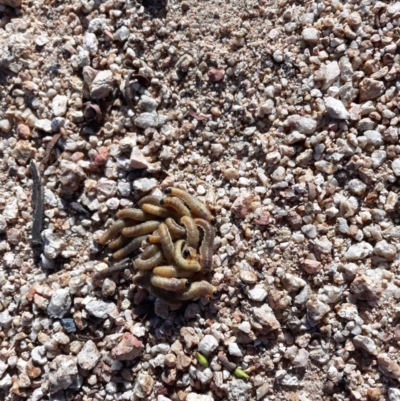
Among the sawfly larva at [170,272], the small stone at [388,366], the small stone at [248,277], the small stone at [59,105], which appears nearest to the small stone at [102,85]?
the small stone at [59,105]

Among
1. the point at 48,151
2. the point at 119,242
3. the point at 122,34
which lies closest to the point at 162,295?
the point at 119,242

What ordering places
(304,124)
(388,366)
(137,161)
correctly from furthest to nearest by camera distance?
(137,161), (304,124), (388,366)

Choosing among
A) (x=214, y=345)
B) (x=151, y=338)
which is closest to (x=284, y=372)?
(x=214, y=345)

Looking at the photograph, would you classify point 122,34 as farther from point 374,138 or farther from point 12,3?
point 374,138

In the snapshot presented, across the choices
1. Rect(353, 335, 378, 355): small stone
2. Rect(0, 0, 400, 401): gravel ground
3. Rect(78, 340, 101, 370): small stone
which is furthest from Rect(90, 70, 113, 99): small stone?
Rect(353, 335, 378, 355): small stone

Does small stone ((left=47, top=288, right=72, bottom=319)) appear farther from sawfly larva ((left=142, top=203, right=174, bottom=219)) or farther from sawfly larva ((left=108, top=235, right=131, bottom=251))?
Result: sawfly larva ((left=142, top=203, right=174, bottom=219))

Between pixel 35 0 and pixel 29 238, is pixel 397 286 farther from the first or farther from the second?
pixel 35 0

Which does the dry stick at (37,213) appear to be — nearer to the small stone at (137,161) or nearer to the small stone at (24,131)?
the small stone at (24,131)
